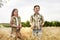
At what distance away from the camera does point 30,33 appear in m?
1.83

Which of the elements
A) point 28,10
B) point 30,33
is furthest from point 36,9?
point 30,33

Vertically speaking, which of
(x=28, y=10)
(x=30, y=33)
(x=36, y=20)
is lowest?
(x=30, y=33)

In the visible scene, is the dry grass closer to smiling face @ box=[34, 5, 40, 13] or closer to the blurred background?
the blurred background

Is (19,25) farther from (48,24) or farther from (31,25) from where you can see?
(48,24)

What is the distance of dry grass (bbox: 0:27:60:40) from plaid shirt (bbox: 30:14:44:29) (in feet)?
0.26

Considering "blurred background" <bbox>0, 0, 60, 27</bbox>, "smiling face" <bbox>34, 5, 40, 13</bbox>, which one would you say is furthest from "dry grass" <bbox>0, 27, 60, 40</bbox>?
"smiling face" <bbox>34, 5, 40, 13</bbox>

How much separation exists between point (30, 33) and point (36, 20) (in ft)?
0.59

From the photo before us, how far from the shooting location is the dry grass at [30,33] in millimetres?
1832

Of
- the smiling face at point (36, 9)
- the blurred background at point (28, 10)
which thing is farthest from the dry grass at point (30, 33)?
the smiling face at point (36, 9)

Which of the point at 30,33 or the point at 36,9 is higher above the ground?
the point at 36,9

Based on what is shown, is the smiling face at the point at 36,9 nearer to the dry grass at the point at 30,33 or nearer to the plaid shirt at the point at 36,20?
the plaid shirt at the point at 36,20

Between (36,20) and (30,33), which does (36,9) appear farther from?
(30,33)

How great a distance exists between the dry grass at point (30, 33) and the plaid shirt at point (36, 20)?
8cm

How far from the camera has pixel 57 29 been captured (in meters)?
1.85
